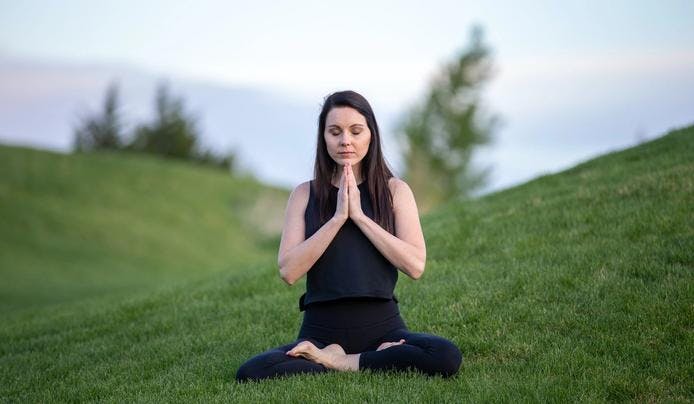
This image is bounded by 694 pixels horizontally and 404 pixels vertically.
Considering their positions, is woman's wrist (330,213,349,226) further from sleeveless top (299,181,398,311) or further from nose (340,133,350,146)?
nose (340,133,350,146)

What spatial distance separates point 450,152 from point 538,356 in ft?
167

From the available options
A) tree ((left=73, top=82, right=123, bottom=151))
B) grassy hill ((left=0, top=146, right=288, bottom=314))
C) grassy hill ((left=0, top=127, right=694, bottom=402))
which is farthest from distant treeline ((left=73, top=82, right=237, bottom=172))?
grassy hill ((left=0, top=127, right=694, bottom=402))

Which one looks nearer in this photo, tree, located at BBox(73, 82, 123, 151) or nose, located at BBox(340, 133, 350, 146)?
nose, located at BBox(340, 133, 350, 146)

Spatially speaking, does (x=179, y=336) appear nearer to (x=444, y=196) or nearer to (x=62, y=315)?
(x=62, y=315)

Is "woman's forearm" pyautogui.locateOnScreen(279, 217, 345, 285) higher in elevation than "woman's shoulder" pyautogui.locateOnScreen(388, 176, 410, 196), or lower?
lower

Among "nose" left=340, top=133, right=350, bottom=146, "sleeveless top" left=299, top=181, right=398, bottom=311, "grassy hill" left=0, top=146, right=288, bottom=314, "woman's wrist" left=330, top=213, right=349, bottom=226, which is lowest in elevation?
"grassy hill" left=0, top=146, right=288, bottom=314

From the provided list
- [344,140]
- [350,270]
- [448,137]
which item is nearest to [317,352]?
[350,270]

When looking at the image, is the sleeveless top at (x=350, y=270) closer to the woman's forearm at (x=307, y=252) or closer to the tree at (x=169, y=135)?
the woman's forearm at (x=307, y=252)

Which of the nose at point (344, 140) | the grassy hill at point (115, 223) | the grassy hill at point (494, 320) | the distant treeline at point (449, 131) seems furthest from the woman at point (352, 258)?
the distant treeline at point (449, 131)

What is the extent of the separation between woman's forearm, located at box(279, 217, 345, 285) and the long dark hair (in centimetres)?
35

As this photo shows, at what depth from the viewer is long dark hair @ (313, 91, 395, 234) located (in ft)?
20.5

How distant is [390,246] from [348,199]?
1.61 feet

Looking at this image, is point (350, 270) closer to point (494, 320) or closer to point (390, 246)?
point (390, 246)

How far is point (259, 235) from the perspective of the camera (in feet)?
147
